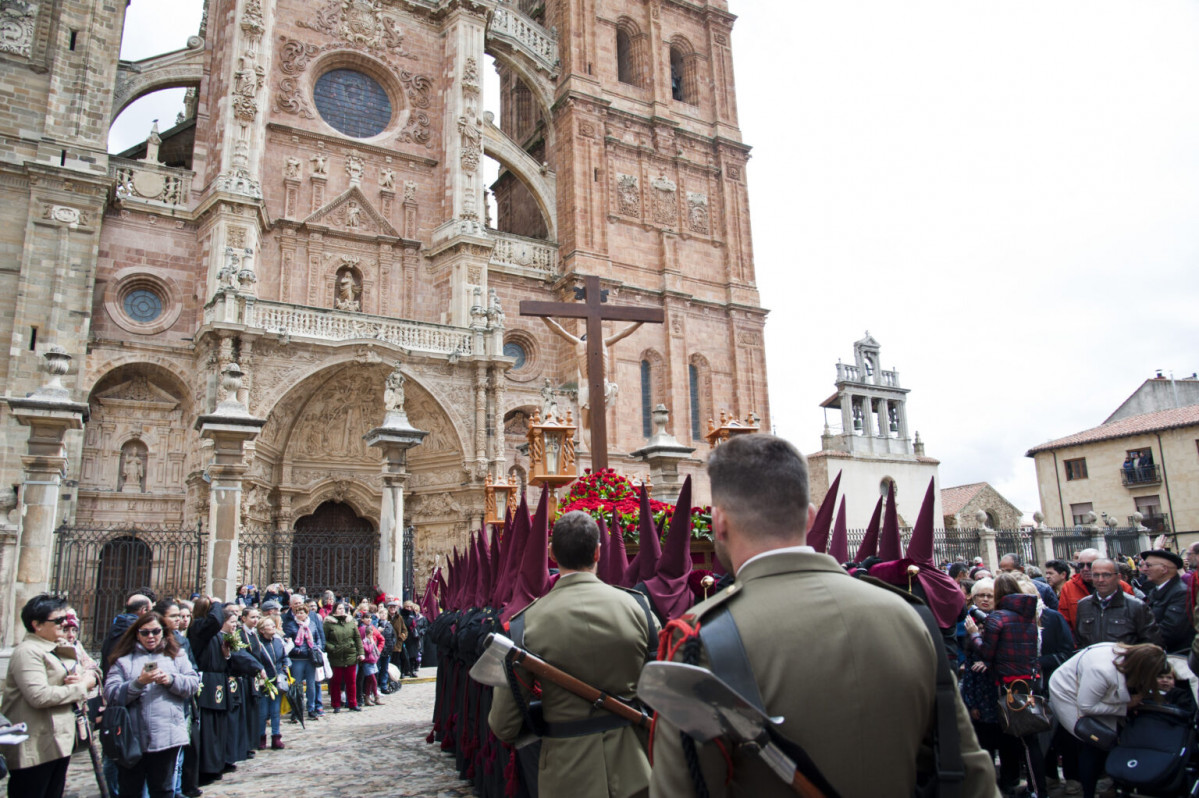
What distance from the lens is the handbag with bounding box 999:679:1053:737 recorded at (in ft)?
15.5

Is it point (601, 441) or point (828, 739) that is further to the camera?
point (601, 441)

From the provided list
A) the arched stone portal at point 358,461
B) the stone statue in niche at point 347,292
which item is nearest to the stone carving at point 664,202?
the stone statue in niche at point 347,292

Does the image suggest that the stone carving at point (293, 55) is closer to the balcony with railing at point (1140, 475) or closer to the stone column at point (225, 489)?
the stone column at point (225, 489)

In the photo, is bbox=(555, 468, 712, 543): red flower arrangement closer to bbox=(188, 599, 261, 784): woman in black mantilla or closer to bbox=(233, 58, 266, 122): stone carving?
bbox=(188, 599, 261, 784): woman in black mantilla

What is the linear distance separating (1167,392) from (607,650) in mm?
37744

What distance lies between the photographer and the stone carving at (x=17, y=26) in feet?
56.1

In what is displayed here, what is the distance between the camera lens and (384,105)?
72.8ft

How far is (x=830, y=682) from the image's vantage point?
151 cm

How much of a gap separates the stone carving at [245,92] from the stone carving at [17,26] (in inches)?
163

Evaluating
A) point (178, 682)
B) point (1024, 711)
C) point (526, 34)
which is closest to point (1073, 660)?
point (1024, 711)

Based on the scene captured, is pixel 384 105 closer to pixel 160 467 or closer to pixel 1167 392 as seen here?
pixel 160 467

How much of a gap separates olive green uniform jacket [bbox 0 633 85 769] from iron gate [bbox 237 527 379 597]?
10.5 metres

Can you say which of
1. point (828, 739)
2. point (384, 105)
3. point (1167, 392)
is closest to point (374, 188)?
point (384, 105)

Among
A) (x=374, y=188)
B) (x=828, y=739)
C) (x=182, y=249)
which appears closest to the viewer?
(x=828, y=739)
